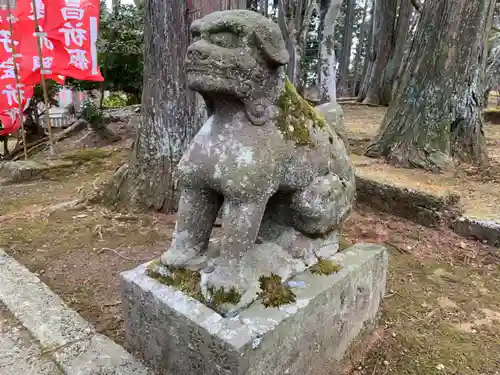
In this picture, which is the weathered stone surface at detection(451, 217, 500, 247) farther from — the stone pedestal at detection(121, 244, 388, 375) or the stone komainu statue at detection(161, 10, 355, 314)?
the stone komainu statue at detection(161, 10, 355, 314)

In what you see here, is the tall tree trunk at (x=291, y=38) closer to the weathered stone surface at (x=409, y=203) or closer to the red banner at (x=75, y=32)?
the red banner at (x=75, y=32)

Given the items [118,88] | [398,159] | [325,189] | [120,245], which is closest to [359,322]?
[325,189]

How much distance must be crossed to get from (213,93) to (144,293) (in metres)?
0.88

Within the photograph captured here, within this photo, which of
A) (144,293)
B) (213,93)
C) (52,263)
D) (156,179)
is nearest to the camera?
(213,93)

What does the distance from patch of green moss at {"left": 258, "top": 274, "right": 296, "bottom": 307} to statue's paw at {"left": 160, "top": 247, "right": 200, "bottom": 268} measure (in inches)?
12.5

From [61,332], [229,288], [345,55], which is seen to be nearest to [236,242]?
[229,288]

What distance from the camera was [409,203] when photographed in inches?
142

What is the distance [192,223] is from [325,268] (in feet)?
2.09

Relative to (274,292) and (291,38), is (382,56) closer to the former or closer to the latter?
(291,38)

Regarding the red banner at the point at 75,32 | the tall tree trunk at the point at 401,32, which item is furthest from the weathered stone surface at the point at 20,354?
the tall tree trunk at the point at 401,32

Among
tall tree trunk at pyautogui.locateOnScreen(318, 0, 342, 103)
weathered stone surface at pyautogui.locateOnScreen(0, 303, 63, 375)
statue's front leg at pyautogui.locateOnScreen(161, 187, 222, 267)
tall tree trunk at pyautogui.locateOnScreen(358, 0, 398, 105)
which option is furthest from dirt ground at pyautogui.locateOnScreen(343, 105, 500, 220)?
tall tree trunk at pyautogui.locateOnScreen(358, 0, 398, 105)

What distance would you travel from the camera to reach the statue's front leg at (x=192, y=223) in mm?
1730

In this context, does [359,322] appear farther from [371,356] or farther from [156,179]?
[156,179]

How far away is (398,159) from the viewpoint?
4.38m
